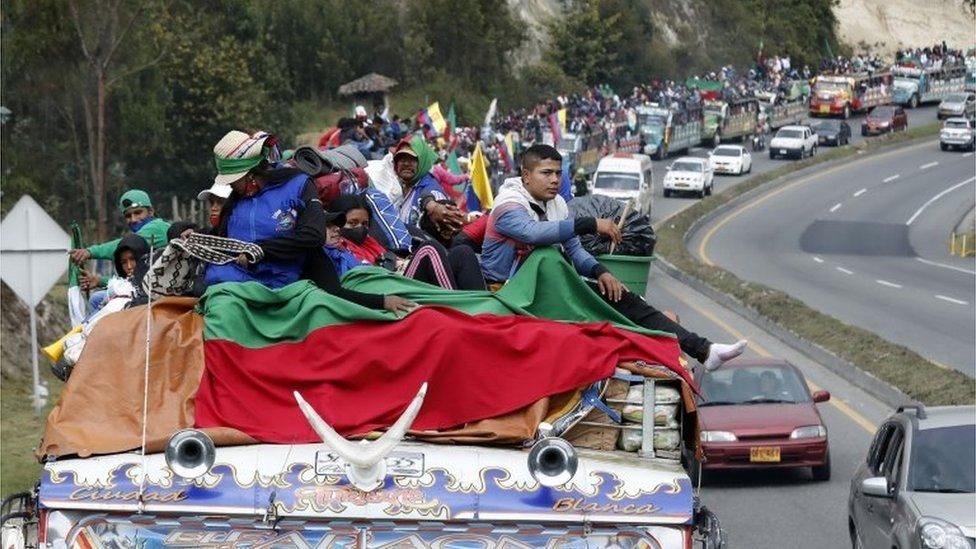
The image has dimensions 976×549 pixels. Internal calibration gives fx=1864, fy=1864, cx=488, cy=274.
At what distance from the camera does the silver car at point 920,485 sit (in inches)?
468

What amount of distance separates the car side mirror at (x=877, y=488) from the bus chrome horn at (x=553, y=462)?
623 cm

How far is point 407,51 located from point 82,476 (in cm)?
7409

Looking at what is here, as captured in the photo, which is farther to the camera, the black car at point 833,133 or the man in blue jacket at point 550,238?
the black car at point 833,133

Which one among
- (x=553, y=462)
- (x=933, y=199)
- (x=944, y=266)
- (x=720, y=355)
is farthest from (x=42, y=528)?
(x=933, y=199)

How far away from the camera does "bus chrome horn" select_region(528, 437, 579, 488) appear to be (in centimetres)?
691

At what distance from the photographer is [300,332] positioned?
7.73 meters

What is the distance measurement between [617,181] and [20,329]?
124 ft

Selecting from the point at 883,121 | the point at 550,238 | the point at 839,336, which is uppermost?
the point at 550,238

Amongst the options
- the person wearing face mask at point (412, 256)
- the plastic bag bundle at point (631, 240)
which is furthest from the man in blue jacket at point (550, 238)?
the plastic bag bundle at point (631, 240)

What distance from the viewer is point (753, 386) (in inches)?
848

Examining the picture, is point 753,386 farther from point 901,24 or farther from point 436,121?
point 901,24

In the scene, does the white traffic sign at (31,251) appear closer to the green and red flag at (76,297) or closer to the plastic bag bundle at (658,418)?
the green and red flag at (76,297)

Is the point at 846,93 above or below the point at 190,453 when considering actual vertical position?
below

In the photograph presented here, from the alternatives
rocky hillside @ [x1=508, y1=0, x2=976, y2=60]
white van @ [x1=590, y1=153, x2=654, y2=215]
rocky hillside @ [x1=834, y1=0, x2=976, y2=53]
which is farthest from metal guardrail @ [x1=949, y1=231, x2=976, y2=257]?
rocky hillside @ [x1=834, y1=0, x2=976, y2=53]
